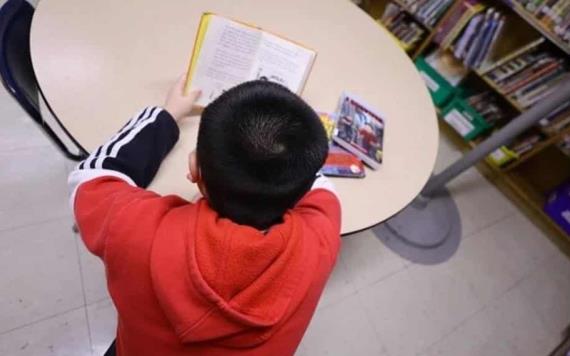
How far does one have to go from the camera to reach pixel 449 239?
1729 mm

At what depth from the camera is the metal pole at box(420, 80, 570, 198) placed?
1168mm

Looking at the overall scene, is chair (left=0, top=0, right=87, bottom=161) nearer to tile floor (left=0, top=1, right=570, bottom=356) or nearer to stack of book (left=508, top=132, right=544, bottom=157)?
tile floor (left=0, top=1, right=570, bottom=356)

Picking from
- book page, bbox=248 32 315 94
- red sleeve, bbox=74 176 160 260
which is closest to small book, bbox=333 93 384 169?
book page, bbox=248 32 315 94

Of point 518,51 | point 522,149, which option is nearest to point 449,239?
point 522,149

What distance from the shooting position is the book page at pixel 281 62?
0.87 meters

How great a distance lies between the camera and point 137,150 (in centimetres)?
68

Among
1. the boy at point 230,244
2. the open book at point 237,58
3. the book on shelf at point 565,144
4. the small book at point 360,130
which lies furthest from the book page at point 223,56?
the book on shelf at point 565,144

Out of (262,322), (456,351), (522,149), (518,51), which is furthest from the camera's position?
(522,149)

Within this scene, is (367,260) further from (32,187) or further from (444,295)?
(32,187)

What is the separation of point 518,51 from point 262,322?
1.76 metres

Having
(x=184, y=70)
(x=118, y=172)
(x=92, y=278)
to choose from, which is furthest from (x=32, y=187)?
(x=118, y=172)

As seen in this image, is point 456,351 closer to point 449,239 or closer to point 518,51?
point 449,239

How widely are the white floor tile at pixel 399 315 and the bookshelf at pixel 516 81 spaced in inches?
34.2

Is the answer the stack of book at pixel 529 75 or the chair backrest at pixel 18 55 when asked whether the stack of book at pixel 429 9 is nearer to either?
the stack of book at pixel 529 75
